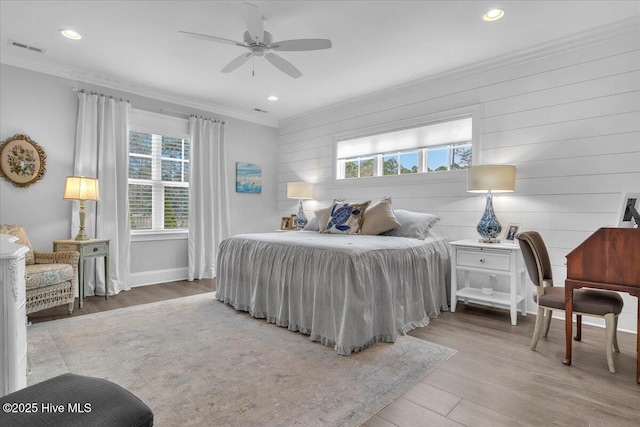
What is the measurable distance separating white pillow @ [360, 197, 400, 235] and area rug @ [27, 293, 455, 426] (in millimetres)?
1261

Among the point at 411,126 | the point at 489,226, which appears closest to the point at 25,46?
the point at 411,126

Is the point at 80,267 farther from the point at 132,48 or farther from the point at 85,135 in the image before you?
the point at 132,48

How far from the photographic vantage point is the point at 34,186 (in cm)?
368

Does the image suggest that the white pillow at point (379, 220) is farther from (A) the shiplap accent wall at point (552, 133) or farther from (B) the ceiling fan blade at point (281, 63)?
(B) the ceiling fan blade at point (281, 63)

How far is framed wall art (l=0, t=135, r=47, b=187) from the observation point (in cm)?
347

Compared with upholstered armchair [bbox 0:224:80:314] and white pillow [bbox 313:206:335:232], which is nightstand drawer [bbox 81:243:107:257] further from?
white pillow [bbox 313:206:335:232]

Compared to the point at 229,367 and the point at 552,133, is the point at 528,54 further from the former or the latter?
the point at 229,367

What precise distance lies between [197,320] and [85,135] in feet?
8.97

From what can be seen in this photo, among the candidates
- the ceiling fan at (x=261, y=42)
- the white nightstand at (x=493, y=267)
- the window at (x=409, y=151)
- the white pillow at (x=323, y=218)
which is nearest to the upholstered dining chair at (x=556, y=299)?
the white nightstand at (x=493, y=267)

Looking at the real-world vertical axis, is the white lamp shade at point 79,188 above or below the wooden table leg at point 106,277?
above

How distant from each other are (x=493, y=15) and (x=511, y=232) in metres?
1.99

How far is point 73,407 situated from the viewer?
34.5 inches

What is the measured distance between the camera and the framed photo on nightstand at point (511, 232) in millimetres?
3326

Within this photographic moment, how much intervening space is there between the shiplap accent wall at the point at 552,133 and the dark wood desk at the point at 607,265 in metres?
1.15
